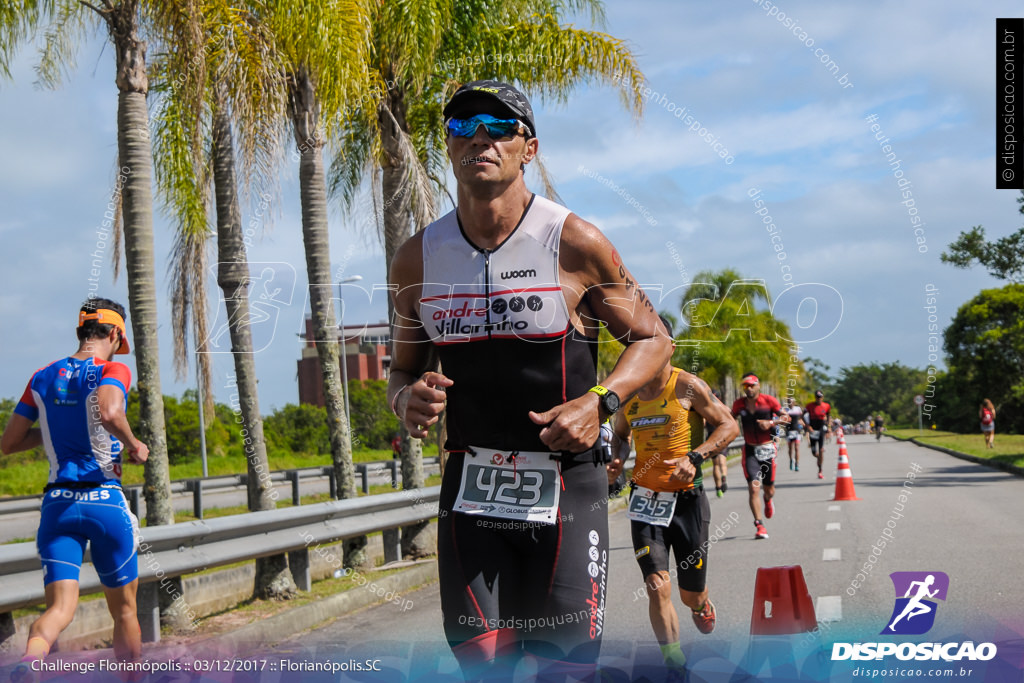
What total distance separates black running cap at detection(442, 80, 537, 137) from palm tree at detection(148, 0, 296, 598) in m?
6.68

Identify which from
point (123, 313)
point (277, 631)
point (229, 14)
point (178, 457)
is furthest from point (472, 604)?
point (178, 457)

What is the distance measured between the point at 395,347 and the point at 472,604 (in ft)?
3.19

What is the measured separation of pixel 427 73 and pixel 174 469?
90.8ft

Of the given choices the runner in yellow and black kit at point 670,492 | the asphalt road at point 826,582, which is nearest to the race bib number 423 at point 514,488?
the asphalt road at point 826,582

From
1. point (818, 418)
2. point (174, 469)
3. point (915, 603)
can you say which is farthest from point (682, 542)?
point (174, 469)

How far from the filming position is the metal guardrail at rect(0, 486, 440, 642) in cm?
604

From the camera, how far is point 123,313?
6.05 metres

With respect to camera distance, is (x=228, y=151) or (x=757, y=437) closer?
(x=228, y=151)

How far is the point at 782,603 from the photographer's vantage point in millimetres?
5570

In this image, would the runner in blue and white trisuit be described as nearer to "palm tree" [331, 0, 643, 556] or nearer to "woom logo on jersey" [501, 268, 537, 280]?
"woom logo on jersey" [501, 268, 537, 280]

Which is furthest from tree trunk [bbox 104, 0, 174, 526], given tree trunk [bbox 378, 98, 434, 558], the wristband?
the wristband

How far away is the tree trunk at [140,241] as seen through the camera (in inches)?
341

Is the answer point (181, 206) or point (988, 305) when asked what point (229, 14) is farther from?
point (988, 305)

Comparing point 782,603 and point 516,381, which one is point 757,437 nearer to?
point 782,603
